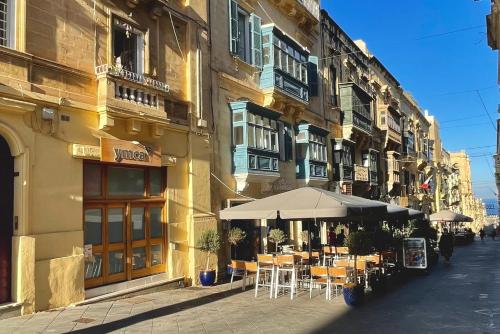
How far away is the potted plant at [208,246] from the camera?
13.2m

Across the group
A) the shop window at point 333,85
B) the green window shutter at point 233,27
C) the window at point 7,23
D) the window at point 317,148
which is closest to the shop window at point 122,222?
the window at point 7,23

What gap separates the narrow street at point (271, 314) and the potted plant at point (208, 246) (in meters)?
0.77

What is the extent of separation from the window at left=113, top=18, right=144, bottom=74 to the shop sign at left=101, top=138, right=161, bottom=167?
79.8 inches

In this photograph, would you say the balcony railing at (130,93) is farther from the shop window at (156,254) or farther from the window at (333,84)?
the window at (333,84)

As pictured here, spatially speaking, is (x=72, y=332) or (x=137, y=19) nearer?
(x=72, y=332)

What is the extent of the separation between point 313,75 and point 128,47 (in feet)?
41.4

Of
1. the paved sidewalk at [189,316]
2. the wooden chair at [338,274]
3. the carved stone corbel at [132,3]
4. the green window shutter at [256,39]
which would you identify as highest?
the green window shutter at [256,39]

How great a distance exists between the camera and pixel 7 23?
30.7 ft

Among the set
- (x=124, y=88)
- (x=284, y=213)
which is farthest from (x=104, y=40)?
(x=284, y=213)

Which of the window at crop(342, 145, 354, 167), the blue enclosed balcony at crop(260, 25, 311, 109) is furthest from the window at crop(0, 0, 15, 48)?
the window at crop(342, 145, 354, 167)

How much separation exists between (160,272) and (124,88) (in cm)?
493

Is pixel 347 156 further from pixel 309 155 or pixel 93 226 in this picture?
pixel 93 226

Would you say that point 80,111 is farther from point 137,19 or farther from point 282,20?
point 282,20

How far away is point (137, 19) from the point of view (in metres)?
12.4
